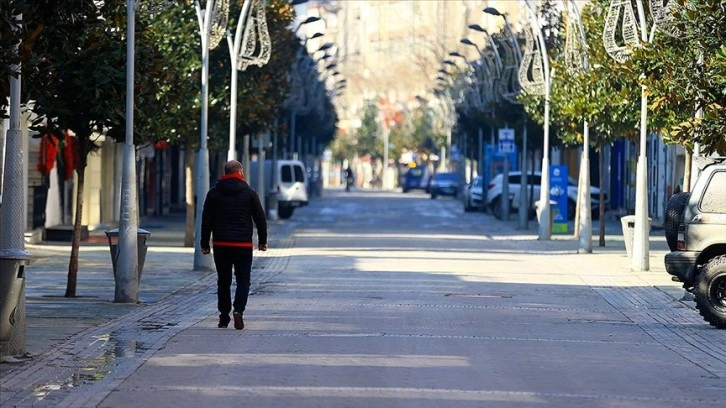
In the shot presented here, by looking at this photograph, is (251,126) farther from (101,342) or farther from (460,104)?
(460,104)

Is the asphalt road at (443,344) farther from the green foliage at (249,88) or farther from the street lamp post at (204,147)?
the green foliage at (249,88)

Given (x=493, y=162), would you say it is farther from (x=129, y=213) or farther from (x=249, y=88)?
(x=129, y=213)

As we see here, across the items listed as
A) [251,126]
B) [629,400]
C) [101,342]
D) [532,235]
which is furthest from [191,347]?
[532,235]

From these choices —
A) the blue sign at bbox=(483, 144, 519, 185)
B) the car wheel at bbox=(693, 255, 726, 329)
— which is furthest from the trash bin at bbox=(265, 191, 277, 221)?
the car wheel at bbox=(693, 255, 726, 329)

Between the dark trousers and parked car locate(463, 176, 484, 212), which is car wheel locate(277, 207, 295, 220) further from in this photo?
the dark trousers

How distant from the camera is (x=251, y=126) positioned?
4247cm

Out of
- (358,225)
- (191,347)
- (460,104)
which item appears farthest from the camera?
(460,104)

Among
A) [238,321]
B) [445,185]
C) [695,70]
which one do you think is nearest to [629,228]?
[695,70]

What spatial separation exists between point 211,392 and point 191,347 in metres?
3.36

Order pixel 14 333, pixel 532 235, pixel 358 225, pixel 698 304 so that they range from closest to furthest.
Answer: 1. pixel 14 333
2. pixel 698 304
3. pixel 532 235
4. pixel 358 225

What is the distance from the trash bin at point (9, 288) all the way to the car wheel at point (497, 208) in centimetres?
4649

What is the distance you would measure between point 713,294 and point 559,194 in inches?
1064

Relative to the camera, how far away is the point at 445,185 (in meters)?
95.6

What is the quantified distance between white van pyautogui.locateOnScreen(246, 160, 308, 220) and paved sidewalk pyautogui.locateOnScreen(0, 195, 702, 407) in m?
20.4
